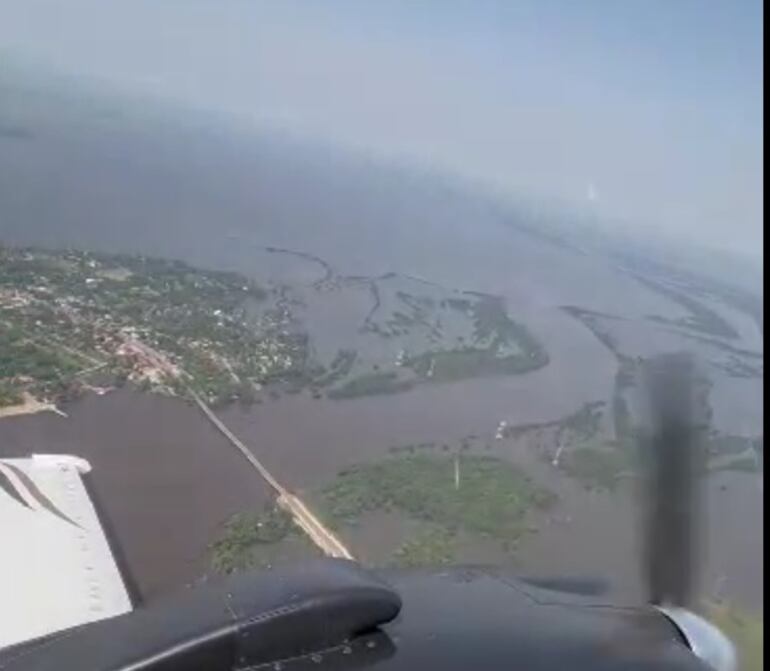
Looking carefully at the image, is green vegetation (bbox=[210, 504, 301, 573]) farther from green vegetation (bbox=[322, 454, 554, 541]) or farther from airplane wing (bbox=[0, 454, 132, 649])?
airplane wing (bbox=[0, 454, 132, 649])

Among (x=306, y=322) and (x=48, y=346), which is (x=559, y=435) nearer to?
(x=306, y=322)

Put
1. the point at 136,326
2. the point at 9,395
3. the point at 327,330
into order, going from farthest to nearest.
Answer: the point at 327,330 < the point at 136,326 < the point at 9,395

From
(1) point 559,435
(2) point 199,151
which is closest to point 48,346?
(1) point 559,435

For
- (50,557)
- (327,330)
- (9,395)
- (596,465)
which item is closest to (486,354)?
(327,330)

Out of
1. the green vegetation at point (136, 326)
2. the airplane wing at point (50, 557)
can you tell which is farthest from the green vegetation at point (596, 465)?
the airplane wing at point (50, 557)

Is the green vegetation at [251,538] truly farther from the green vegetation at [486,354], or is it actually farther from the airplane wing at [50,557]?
the green vegetation at [486,354]

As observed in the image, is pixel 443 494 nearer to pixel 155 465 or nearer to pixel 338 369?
pixel 155 465
